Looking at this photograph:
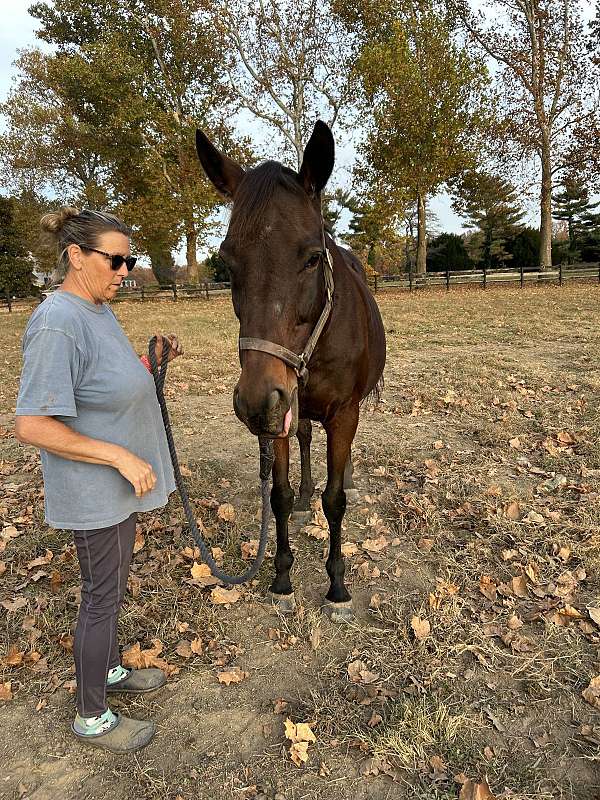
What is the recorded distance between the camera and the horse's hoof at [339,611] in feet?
9.32

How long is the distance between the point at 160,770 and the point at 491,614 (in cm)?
190

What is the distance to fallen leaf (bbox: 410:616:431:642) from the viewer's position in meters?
2.65

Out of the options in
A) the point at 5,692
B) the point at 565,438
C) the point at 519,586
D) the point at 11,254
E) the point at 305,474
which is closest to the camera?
the point at 5,692

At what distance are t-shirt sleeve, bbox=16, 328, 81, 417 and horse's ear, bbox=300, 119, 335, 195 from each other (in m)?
1.31

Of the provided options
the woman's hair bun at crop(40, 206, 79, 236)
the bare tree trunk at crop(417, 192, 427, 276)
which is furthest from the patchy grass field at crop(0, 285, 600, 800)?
the bare tree trunk at crop(417, 192, 427, 276)

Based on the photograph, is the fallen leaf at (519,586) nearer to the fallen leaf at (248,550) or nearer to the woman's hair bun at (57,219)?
the fallen leaf at (248,550)

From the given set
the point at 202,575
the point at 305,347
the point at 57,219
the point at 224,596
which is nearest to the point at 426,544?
the point at 224,596

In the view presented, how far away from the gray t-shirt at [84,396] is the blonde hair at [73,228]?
0.58ft

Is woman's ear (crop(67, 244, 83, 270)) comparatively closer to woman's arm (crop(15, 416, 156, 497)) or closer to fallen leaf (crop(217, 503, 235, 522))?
woman's arm (crop(15, 416, 156, 497))

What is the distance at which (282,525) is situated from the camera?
3123mm

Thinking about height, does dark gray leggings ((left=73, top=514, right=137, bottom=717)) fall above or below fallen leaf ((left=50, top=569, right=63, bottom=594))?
above

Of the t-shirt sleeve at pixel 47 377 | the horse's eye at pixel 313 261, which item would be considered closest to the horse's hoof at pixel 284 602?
the t-shirt sleeve at pixel 47 377

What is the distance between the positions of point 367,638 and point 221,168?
2.65 m

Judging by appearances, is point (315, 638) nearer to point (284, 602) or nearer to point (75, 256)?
point (284, 602)
